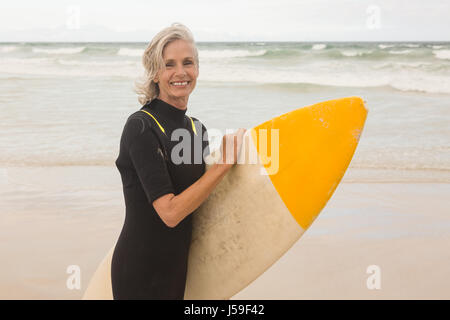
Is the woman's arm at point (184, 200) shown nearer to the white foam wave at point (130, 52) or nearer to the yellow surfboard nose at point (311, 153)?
the yellow surfboard nose at point (311, 153)

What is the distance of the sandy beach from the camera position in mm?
3186

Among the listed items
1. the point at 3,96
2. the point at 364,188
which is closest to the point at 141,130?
the point at 364,188

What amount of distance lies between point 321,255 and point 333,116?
1.99 meters

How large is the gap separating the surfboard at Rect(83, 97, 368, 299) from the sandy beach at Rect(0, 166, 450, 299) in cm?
134

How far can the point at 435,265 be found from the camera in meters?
3.43

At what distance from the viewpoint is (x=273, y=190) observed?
183cm

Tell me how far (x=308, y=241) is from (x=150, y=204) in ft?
8.18

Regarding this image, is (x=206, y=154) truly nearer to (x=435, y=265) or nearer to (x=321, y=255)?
(x=321, y=255)

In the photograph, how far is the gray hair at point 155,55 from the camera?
60.2 inches

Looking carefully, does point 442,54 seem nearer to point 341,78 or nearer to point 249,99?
point 341,78

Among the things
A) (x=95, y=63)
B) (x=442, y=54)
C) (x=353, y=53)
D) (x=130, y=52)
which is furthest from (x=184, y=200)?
(x=130, y=52)

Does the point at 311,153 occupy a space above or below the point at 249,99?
below

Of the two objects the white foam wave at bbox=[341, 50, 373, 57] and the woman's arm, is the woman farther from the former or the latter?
the white foam wave at bbox=[341, 50, 373, 57]
